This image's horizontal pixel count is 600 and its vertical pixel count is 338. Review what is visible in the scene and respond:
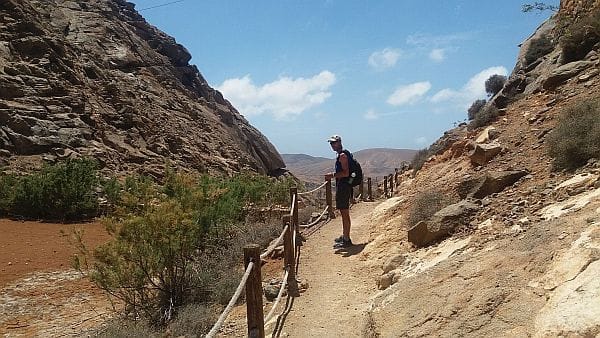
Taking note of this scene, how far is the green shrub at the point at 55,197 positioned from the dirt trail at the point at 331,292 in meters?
10.1

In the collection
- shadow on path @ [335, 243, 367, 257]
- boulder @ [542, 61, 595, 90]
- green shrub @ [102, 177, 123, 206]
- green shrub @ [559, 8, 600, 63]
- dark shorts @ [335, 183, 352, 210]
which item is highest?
green shrub @ [559, 8, 600, 63]

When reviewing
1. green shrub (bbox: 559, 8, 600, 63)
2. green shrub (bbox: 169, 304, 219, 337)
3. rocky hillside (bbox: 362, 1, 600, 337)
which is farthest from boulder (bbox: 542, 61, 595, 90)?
green shrub (bbox: 169, 304, 219, 337)

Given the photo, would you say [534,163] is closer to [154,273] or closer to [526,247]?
[526,247]

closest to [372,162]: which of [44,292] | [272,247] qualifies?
[44,292]

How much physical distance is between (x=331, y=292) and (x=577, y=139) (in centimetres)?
371

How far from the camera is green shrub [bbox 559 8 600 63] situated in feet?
34.4

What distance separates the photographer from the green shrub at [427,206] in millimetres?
6969

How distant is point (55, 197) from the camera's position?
16.0 meters

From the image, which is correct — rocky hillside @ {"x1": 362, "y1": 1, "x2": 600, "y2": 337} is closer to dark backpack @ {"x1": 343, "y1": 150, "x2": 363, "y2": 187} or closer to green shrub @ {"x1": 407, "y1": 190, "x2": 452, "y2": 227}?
green shrub @ {"x1": 407, "y1": 190, "x2": 452, "y2": 227}

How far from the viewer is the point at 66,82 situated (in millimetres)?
25219

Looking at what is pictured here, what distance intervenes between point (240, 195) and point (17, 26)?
1954cm

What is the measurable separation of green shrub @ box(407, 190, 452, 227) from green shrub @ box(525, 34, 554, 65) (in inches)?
420

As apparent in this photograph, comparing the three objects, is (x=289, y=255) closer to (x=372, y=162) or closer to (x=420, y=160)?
(x=420, y=160)

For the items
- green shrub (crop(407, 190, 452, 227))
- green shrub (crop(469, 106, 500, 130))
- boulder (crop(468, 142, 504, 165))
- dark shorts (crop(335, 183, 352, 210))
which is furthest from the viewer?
green shrub (crop(469, 106, 500, 130))
